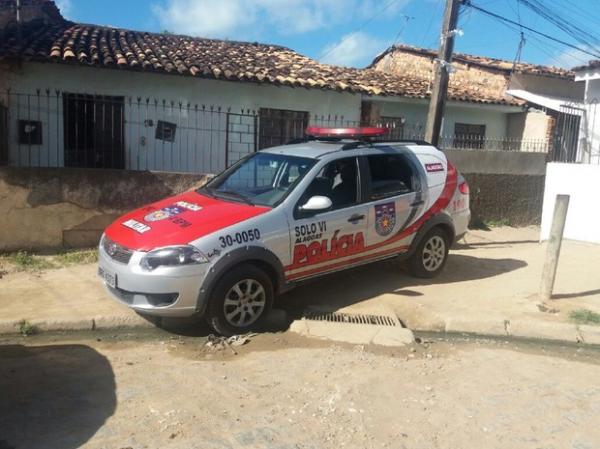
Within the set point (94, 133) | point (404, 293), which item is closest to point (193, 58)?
point (94, 133)

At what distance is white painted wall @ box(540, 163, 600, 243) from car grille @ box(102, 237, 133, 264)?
7784mm

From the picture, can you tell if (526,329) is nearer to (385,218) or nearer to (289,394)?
(385,218)

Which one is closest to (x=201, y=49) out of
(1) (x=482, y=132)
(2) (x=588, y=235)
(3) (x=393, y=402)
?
(1) (x=482, y=132)

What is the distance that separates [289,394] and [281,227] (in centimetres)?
167

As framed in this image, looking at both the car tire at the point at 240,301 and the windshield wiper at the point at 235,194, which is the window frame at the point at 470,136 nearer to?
the windshield wiper at the point at 235,194

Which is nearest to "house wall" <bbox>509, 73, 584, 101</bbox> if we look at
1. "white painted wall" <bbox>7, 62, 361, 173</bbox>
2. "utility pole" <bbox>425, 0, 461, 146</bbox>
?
"white painted wall" <bbox>7, 62, 361, 173</bbox>

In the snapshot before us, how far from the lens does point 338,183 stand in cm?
571

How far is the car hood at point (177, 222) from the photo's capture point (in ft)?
15.4

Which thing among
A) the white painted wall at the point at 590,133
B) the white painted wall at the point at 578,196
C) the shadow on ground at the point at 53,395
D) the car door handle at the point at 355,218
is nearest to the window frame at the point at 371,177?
the car door handle at the point at 355,218

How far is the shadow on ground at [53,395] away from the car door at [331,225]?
1.97 metres

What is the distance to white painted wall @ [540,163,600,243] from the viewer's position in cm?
934

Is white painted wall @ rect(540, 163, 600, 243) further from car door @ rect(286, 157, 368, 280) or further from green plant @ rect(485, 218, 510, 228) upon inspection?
car door @ rect(286, 157, 368, 280)

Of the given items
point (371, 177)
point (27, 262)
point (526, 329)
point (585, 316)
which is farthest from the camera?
point (27, 262)

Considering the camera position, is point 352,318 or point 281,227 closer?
point 281,227
